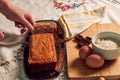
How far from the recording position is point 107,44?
80 cm

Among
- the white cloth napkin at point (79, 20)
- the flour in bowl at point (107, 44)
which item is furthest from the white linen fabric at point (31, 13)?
the flour in bowl at point (107, 44)

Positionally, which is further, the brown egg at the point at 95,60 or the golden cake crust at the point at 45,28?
the golden cake crust at the point at 45,28

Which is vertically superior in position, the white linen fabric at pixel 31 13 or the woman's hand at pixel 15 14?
the woman's hand at pixel 15 14

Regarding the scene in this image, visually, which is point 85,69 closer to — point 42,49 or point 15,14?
point 42,49

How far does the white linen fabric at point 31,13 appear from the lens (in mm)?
822

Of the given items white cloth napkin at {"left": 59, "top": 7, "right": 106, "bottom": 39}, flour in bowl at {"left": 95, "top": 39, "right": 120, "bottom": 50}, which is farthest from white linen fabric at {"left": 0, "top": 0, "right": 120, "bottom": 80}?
flour in bowl at {"left": 95, "top": 39, "right": 120, "bottom": 50}

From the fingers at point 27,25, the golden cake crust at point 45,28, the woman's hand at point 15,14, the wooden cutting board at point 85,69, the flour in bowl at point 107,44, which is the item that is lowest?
the wooden cutting board at point 85,69

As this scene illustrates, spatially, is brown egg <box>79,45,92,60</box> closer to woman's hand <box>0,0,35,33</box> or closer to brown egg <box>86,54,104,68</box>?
brown egg <box>86,54,104,68</box>

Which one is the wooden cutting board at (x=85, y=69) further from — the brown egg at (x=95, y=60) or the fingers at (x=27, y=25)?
the fingers at (x=27, y=25)

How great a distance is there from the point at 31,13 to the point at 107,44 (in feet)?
1.47

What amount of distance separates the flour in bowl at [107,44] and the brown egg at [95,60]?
0.14ft

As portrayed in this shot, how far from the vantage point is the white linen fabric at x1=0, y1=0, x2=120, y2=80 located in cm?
82

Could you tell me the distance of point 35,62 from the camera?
780 mm

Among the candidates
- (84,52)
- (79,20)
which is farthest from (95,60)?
(79,20)
